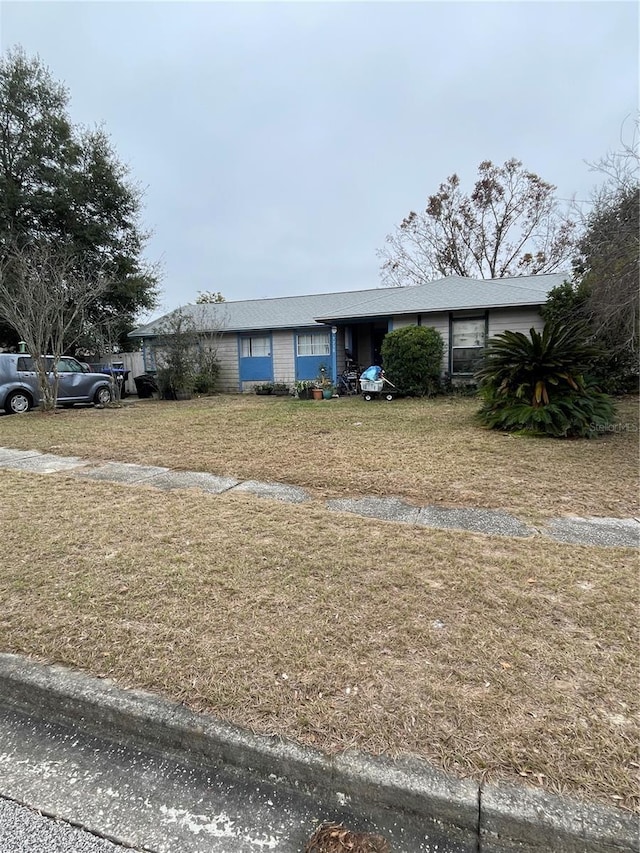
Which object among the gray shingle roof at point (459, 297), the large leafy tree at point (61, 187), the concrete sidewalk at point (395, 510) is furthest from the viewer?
the large leafy tree at point (61, 187)

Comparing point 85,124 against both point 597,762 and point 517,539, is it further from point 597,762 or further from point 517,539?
point 597,762

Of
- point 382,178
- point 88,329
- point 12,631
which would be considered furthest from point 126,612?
point 382,178

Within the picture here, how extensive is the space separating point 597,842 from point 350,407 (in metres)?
9.61

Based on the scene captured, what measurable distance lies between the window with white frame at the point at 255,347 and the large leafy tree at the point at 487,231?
15.0m

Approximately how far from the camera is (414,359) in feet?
37.6

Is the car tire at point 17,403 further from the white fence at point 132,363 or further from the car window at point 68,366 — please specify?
the white fence at point 132,363

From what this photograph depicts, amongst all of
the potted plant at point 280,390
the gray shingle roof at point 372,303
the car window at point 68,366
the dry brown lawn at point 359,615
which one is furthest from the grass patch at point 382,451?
the potted plant at point 280,390

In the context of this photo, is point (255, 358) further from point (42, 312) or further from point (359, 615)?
point (359, 615)

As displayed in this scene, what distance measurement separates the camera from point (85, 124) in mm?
16062

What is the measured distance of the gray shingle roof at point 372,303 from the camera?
11859 mm

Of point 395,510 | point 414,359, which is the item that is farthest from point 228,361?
point 395,510

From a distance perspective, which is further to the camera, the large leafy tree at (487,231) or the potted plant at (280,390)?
the large leafy tree at (487,231)

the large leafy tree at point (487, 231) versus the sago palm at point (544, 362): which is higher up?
the large leafy tree at point (487, 231)

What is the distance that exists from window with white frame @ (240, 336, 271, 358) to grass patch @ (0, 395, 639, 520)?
588 cm
